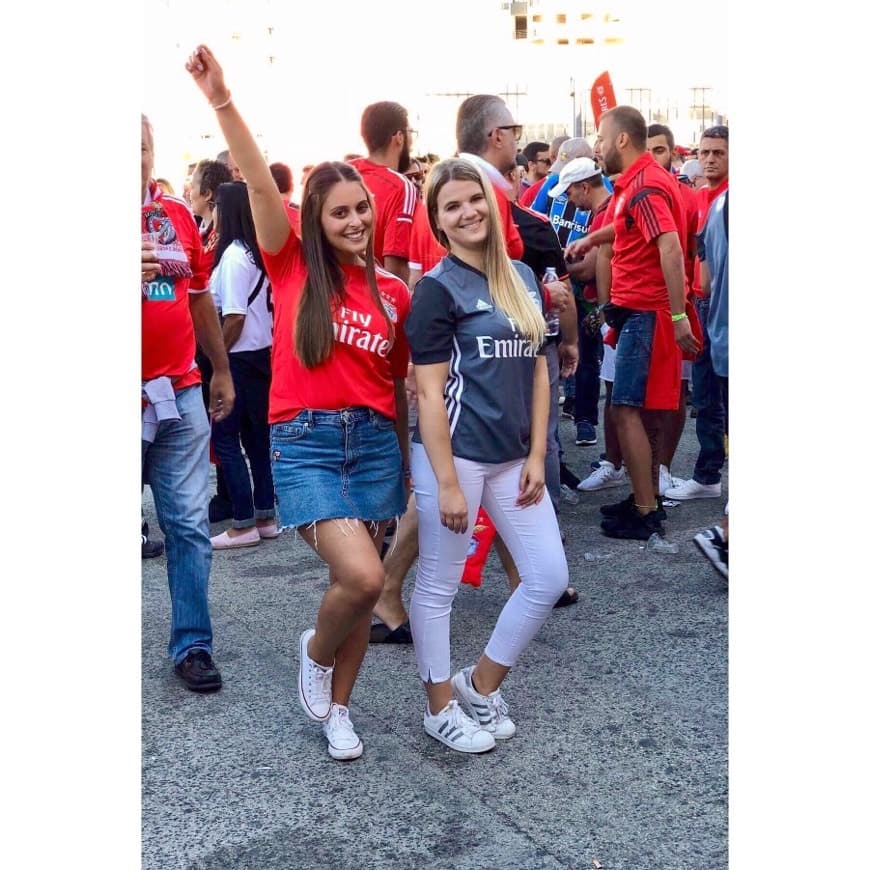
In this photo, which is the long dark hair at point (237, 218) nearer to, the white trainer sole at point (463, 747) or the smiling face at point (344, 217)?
the smiling face at point (344, 217)

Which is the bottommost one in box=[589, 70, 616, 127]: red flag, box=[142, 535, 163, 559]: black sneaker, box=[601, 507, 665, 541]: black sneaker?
box=[142, 535, 163, 559]: black sneaker

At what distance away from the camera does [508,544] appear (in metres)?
3.50

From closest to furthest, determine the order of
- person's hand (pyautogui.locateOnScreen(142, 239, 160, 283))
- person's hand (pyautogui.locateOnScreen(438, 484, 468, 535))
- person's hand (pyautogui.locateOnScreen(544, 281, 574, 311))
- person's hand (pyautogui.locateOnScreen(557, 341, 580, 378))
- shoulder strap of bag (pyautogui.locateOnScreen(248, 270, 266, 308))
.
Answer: person's hand (pyautogui.locateOnScreen(438, 484, 468, 535)), person's hand (pyautogui.locateOnScreen(142, 239, 160, 283)), person's hand (pyautogui.locateOnScreen(544, 281, 574, 311)), person's hand (pyautogui.locateOnScreen(557, 341, 580, 378)), shoulder strap of bag (pyautogui.locateOnScreen(248, 270, 266, 308))

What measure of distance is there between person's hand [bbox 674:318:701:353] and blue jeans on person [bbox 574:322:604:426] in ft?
6.41

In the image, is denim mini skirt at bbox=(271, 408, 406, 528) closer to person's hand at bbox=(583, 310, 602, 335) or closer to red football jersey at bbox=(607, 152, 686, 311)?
red football jersey at bbox=(607, 152, 686, 311)

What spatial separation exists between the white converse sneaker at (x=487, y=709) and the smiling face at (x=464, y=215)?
52.7 inches

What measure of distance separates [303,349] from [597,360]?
518 cm

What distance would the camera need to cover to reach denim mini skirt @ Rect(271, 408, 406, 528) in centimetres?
334

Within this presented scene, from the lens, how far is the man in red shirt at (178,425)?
394 cm

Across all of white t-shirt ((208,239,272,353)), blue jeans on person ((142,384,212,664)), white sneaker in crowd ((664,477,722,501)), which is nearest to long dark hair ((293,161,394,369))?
blue jeans on person ((142,384,212,664))

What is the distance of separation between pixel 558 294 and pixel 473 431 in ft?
4.80

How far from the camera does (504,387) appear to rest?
338cm
